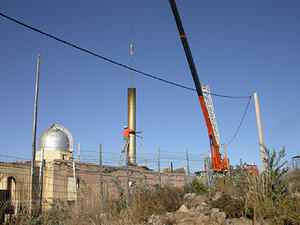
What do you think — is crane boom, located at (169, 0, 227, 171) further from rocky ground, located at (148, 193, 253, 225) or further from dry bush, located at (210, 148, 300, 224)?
rocky ground, located at (148, 193, 253, 225)

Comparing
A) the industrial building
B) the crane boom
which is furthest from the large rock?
the crane boom

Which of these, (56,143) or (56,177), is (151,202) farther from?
→ (56,143)

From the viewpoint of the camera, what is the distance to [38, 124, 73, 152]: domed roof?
22922 mm

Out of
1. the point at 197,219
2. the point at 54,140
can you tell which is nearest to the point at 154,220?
the point at 197,219

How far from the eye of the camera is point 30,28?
206 inches

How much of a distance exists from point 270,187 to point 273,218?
1241 mm

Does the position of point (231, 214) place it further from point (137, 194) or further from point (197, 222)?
point (137, 194)

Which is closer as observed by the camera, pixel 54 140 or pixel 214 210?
pixel 214 210

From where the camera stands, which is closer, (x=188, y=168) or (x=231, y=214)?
(x=231, y=214)

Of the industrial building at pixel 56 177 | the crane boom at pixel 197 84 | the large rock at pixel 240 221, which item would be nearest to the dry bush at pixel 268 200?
the large rock at pixel 240 221

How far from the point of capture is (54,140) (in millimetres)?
23094

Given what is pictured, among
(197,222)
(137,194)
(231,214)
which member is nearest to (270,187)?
(231,214)

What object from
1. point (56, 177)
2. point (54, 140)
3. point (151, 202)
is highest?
point (54, 140)

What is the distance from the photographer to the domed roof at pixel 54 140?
22.9m
